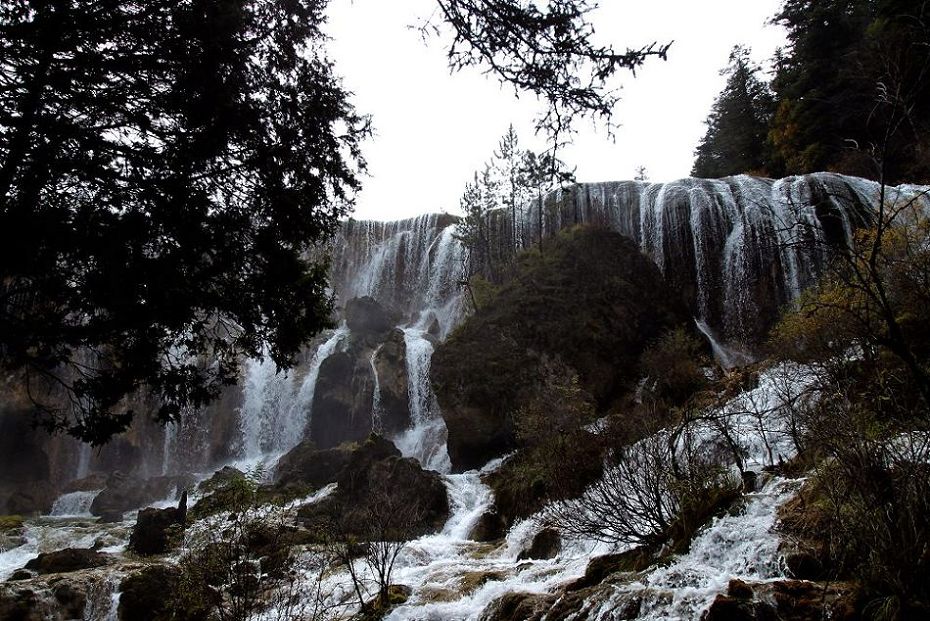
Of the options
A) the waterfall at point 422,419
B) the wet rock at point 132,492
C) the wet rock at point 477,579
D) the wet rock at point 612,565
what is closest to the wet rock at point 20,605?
the wet rock at point 477,579

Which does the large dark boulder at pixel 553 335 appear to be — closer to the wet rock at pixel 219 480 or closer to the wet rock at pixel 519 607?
the wet rock at pixel 219 480

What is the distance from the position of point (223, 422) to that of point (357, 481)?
723 inches

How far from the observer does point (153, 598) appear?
996cm

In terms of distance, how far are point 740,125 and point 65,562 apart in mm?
45471

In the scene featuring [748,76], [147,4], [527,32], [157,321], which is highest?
[748,76]

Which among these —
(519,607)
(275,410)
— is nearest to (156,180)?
(519,607)

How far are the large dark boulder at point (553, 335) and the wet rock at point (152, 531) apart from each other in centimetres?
930

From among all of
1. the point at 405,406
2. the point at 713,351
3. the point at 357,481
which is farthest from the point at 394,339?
the point at 713,351

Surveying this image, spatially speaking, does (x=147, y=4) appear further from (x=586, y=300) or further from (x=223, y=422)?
(x=223, y=422)

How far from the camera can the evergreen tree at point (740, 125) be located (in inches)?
1580

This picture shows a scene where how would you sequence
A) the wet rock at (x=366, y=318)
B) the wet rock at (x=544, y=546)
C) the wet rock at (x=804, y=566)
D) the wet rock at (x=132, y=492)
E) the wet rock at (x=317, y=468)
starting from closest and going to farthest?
1. the wet rock at (x=804, y=566)
2. the wet rock at (x=544, y=546)
3. the wet rock at (x=317, y=468)
4. the wet rock at (x=132, y=492)
5. the wet rock at (x=366, y=318)

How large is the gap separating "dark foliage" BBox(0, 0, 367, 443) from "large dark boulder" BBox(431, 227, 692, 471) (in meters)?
13.2

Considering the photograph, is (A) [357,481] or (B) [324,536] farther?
(A) [357,481]

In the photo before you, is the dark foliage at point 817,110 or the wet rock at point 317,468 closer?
the wet rock at point 317,468
